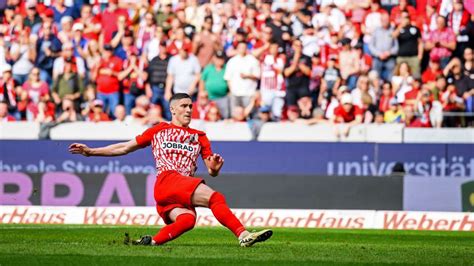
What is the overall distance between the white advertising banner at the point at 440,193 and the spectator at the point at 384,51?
3.53 meters

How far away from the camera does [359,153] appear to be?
20.9 metres

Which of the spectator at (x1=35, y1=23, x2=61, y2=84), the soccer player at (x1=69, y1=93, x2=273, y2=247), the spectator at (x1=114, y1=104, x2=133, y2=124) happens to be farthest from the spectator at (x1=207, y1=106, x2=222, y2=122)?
the soccer player at (x1=69, y1=93, x2=273, y2=247)

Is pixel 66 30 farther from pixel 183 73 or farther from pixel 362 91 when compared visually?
pixel 362 91

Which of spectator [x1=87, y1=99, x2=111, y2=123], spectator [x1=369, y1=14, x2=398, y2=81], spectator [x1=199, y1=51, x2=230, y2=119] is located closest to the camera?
spectator [x1=87, y1=99, x2=111, y2=123]

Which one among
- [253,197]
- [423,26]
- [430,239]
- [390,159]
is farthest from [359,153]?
[430,239]

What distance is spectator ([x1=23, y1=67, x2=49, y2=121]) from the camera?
910 inches

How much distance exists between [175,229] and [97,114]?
36.4ft

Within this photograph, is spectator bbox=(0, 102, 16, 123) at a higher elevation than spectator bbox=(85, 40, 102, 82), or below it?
below

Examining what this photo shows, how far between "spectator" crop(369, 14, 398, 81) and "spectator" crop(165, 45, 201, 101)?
11.5ft

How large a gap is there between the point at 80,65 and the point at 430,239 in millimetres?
10079

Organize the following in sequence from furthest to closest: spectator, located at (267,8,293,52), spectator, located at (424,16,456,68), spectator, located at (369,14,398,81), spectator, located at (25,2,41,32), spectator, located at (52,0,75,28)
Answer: spectator, located at (52,0,75,28) → spectator, located at (25,2,41,32) → spectator, located at (267,8,293,52) → spectator, located at (369,14,398,81) → spectator, located at (424,16,456,68)

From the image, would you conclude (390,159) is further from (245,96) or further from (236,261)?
(236,261)

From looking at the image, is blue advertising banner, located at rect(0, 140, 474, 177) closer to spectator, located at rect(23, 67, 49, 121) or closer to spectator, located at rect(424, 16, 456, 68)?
spectator, located at rect(23, 67, 49, 121)

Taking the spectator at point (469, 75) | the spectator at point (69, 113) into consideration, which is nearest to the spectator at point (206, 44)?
the spectator at point (69, 113)
